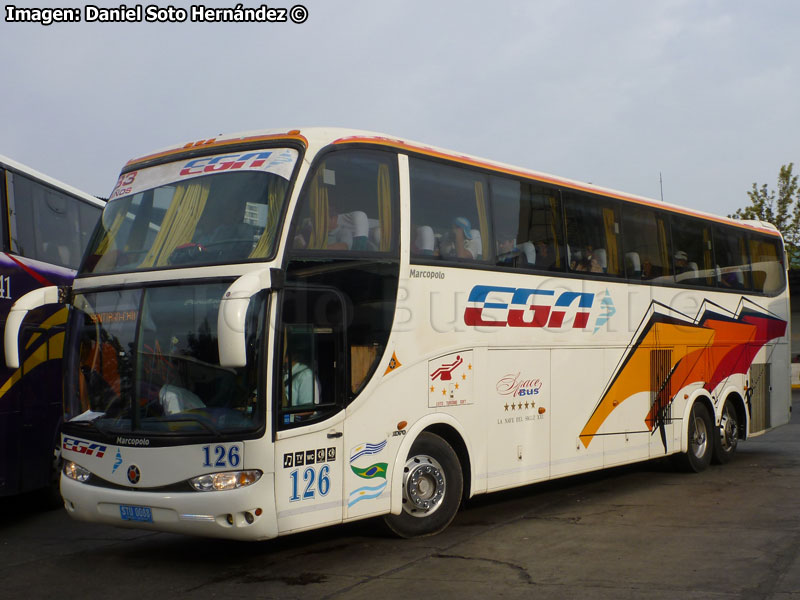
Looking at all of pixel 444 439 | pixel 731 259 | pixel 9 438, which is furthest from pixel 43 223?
pixel 731 259

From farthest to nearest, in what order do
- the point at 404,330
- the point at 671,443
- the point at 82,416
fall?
the point at 671,443
the point at 404,330
the point at 82,416

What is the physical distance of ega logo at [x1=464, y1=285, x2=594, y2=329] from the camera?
9438mm

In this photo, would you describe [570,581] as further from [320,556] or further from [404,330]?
[404,330]

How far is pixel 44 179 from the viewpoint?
450 inches

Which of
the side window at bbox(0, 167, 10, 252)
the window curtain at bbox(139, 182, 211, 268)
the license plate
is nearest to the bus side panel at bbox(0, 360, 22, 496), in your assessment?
the side window at bbox(0, 167, 10, 252)

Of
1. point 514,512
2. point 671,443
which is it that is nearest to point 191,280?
point 514,512

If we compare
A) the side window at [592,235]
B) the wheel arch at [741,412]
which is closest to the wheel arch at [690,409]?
the wheel arch at [741,412]

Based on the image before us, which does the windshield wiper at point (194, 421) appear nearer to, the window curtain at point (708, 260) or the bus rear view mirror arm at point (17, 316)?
the bus rear view mirror arm at point (17, 316)

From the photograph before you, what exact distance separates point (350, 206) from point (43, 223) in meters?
4.81

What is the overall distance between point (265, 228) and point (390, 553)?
3036 millimetres

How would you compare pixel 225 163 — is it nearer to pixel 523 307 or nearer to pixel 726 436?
pixel 523 307

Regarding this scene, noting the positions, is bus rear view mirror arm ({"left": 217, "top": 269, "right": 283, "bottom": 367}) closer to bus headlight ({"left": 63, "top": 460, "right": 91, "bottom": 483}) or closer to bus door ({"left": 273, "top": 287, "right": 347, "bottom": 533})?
bus door ({"left": 273, "top": 287, "right": 347, "bottom": 533})

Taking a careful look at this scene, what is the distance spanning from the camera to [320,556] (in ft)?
26.2

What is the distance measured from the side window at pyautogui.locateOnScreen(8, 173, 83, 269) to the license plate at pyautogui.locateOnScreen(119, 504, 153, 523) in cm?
400
